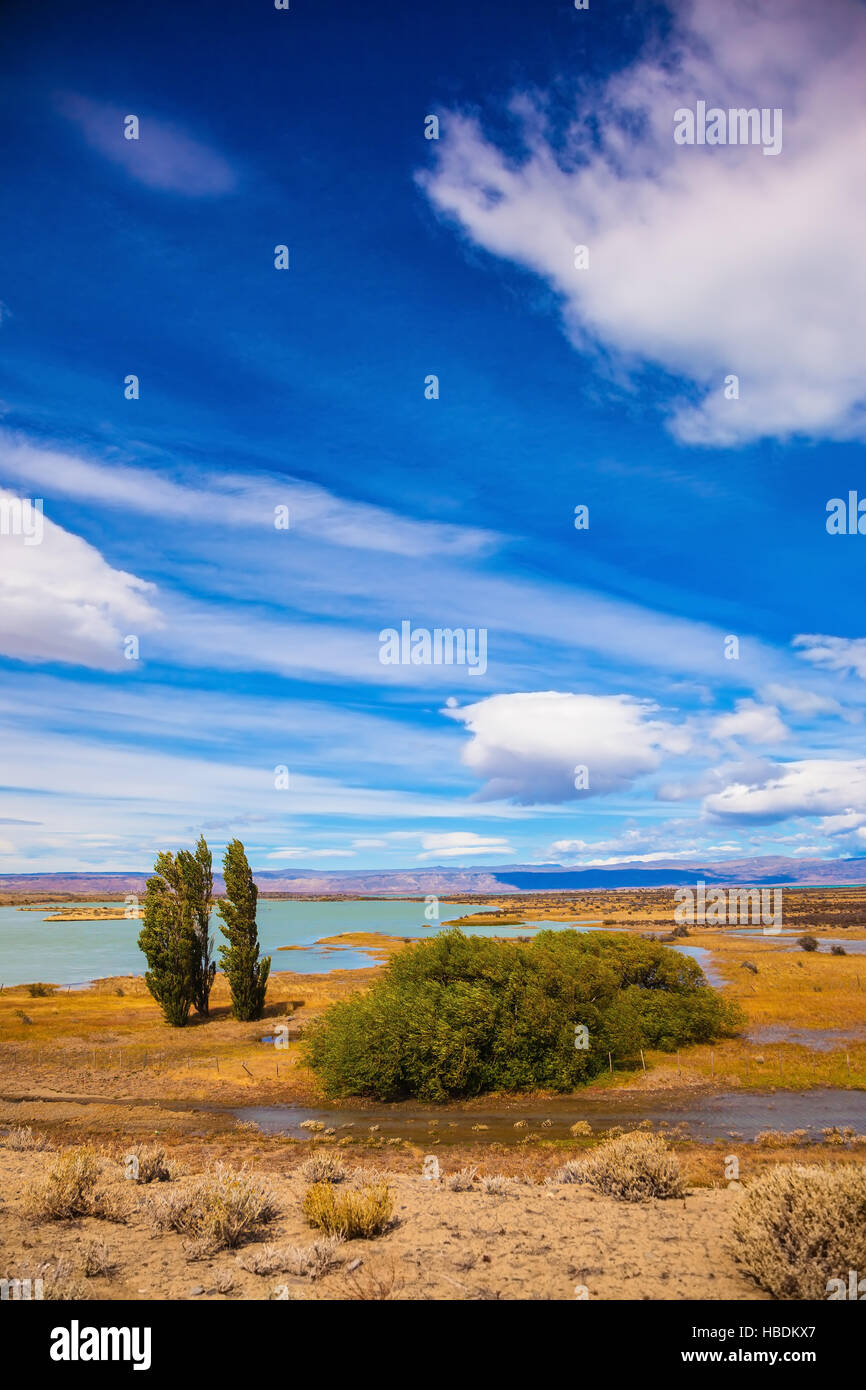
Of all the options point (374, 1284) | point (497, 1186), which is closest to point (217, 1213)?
point (374, 1284)

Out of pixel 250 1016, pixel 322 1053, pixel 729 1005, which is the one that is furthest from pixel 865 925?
pixel 322 1053

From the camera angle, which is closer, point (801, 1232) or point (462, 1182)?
point (801, 1232)

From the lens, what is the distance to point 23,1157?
73.8ft

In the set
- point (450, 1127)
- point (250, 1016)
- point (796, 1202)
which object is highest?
point (796, 1202)

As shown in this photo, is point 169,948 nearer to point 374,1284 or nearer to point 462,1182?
point 462,1182

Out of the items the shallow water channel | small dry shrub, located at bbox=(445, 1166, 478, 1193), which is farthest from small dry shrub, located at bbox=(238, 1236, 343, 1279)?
the shallow water channel

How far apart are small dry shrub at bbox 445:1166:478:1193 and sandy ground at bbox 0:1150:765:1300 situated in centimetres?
140

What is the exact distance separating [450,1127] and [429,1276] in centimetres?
1977

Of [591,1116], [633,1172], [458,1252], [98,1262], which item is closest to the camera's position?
[98,1262]

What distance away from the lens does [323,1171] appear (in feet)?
65.3

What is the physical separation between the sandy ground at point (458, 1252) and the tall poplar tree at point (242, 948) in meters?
38.6

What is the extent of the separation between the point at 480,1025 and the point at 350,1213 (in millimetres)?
21320

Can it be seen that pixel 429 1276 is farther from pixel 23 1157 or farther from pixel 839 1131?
pixel 839 1131

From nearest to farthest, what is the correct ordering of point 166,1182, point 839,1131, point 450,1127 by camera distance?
point 166,1182, point 839,1131, point 450,1127
